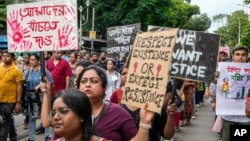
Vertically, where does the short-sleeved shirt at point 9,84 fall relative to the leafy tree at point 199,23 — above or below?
below

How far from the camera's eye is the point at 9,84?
718cm

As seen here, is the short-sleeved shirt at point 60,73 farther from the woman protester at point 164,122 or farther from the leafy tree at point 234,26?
the leafy tree at point 234,26

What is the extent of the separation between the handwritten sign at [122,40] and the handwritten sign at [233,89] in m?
3.64

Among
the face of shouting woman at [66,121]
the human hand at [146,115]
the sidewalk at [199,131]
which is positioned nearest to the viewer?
the face of shouting woman at [66,121]

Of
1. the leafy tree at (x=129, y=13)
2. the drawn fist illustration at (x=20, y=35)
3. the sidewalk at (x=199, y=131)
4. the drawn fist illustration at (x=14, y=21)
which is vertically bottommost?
the sidewalk at (x=199, y=131)

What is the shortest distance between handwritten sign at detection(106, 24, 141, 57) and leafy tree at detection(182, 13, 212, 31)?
5365 cm

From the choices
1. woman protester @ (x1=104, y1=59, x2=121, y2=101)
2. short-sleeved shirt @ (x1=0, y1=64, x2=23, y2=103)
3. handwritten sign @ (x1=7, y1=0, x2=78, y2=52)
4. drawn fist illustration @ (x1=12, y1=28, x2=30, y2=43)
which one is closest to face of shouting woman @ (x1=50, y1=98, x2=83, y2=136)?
handwritten sign @ (x1=7, y1=0, x2=78, y2=52)

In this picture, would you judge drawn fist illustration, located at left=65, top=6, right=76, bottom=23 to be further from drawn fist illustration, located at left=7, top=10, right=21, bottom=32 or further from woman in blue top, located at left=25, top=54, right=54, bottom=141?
woman in blue top, located at left=25, top=54, right=54, bottom=141

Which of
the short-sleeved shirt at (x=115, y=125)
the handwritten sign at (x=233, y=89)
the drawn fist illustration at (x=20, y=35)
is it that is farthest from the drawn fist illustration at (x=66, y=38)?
the short-sleeved shirt at (x=115, y=125)

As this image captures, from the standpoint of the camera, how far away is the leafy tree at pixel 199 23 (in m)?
65.5

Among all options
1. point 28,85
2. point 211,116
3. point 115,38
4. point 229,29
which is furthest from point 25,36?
point 229,29

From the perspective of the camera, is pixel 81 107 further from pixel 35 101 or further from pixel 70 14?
pixel 35 101

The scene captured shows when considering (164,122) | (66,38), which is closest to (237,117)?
(164,122)

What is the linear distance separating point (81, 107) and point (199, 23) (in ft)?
228
